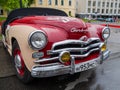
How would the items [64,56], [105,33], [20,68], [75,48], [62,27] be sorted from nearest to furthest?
[64,56]
[75,48]
[62,27]
[20,68]
[105,33]

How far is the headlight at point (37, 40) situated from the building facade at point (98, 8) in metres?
65.4

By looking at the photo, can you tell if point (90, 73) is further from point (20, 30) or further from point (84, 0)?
point (84, 0)

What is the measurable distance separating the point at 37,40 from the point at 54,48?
31 cm

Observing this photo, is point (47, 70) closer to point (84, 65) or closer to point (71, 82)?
point (84, 65)

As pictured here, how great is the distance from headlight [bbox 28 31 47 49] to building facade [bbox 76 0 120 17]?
65417 mm

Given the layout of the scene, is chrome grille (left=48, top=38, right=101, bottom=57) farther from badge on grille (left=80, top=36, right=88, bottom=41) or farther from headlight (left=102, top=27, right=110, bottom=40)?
headlight (left=102, top=27, right=110, bottom=40)

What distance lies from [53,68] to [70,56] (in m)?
0.37

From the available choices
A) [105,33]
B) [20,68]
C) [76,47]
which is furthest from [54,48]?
[105,33]

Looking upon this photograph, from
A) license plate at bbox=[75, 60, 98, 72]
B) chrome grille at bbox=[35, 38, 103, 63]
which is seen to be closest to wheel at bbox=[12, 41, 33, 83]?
chrome grille at bbox=[35, 38, 103, 63]

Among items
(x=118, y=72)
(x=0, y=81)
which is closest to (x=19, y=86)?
(x=0, y=81)

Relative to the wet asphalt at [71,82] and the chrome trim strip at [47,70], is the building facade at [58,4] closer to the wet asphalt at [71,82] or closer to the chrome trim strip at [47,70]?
the wet asphalt at [71,82]

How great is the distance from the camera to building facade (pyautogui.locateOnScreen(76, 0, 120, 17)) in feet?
223

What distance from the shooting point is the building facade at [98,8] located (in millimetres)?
68000

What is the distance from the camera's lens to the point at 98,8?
70625 mm
